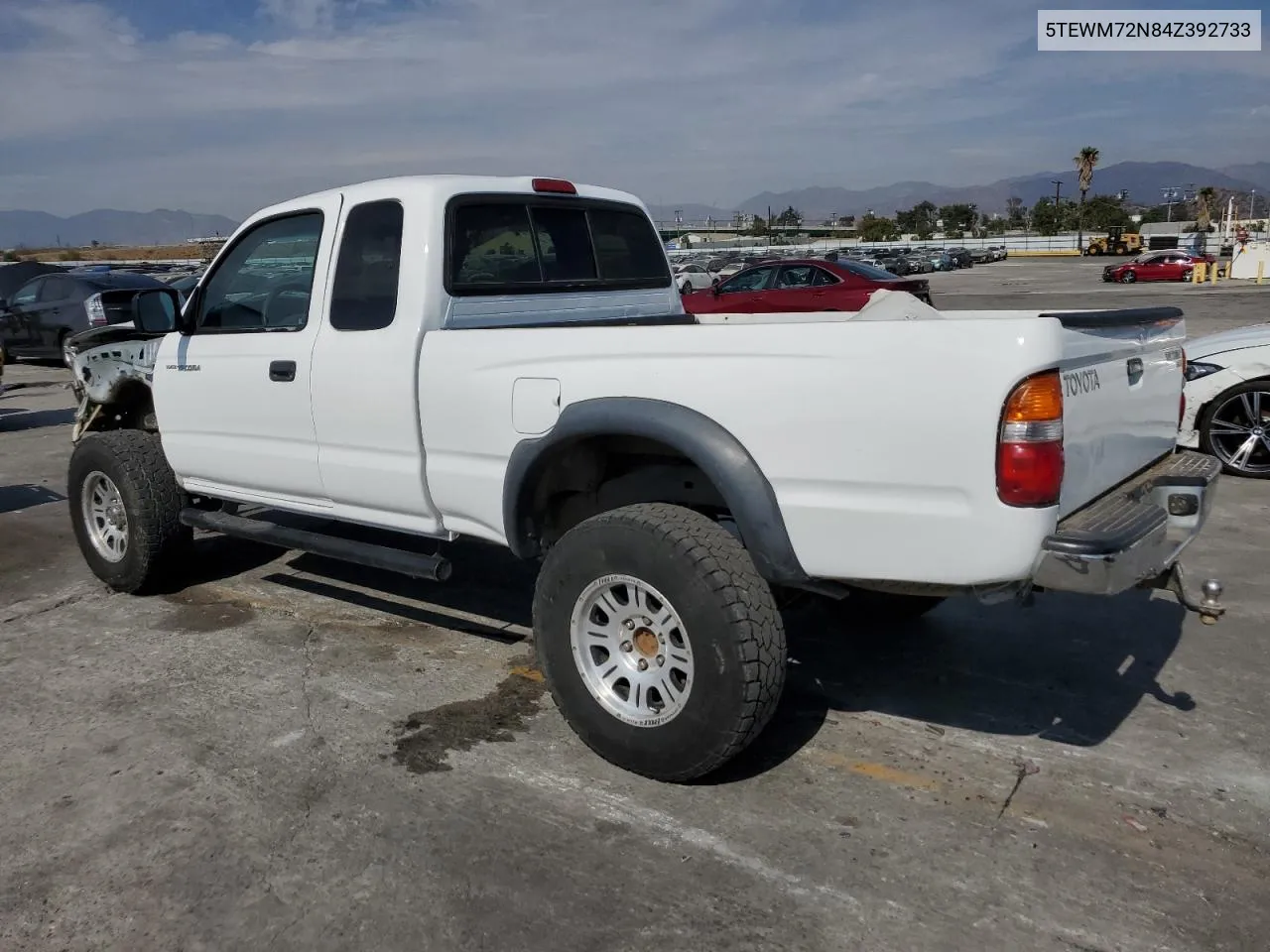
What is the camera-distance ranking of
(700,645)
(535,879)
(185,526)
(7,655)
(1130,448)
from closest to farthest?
(535,879)
(700,645)
(1130,448)
(7,655)
(185,526)

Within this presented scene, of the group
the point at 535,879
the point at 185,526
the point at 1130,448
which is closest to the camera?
the point at 535,879

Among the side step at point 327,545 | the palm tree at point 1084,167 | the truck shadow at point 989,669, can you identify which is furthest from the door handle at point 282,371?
the palm tree at point 1084,167

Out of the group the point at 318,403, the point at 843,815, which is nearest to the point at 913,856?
the point at 843,815

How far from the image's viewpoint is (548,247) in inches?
186

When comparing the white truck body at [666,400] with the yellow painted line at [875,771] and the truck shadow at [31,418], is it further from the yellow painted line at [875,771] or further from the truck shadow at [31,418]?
the truck shadow at [31,418]

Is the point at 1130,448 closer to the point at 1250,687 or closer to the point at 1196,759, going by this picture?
the point at 1196,759

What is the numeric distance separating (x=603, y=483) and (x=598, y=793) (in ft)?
3.84

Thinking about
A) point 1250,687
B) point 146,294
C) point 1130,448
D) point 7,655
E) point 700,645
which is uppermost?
point 146,294

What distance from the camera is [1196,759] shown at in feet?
11.9

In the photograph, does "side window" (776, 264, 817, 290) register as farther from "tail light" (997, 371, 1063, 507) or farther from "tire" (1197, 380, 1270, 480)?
"tail light" (997, 371, 1063, 507)

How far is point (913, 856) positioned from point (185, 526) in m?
4.06

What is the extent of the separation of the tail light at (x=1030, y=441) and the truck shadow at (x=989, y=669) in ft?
4.37

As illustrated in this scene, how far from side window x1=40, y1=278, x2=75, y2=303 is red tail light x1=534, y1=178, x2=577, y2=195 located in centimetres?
1478

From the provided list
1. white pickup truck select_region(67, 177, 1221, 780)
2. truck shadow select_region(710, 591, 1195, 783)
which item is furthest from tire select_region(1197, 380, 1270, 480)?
white pickup truck select_region(67, 177, 1221, 780)
